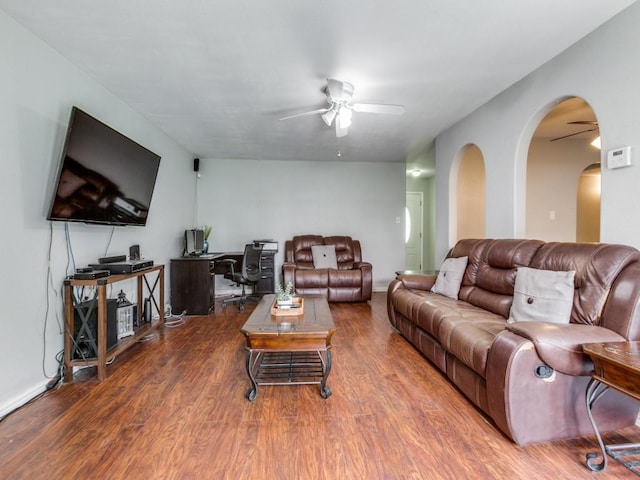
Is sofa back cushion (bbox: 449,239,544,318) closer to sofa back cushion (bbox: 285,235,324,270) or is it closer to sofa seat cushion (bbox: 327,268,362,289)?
sofa seat cushion (bbox: 327,268,362,289)

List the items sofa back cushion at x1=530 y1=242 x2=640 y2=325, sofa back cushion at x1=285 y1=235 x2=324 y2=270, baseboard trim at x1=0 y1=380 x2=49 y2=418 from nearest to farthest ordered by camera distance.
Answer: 1. sofa back cushion at x1=530 y1=242 x2=640 y2=325
2. baseboard trim at x1=0 y1=380 x2=49 y2=418
3. sofa back cushion at x1=285 y1=235 x2=324 y2=270

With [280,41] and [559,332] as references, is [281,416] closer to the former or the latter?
[559,332]

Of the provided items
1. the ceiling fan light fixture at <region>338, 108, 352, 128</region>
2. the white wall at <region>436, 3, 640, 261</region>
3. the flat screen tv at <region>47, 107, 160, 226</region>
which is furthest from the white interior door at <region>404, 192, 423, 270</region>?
the flat screen tv at <region>47, 107, 160, 226</region>

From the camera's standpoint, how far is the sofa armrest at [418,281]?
3.29m

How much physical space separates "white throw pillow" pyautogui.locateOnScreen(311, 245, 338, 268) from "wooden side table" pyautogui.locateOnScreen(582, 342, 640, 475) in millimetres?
3696

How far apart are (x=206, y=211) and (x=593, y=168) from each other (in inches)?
247

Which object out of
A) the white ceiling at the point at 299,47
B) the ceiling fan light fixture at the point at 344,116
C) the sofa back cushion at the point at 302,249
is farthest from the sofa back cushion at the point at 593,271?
the sofa back cushion at the point at 302,249

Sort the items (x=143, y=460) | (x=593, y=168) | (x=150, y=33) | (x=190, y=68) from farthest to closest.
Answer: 1. (x=593, y=168)
2. (x=190, y=68)
3. (x=150, y=33)
4. (x=143, y=460)

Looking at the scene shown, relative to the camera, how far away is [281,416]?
1.82m

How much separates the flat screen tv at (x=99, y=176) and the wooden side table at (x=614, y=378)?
328cm

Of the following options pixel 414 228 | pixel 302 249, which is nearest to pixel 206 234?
pixel 302 249

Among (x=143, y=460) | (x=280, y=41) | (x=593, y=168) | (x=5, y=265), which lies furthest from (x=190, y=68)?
(x=593, y=168)

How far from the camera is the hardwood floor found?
1.41 meters

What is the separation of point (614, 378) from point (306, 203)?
4836mm
